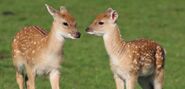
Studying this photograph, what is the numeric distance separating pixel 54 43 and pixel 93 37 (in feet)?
35.9

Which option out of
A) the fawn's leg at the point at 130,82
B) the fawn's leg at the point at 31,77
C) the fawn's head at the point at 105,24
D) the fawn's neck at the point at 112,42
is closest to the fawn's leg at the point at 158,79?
the fawn's leg at the point at 130,82

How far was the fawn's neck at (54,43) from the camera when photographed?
12.1 meters

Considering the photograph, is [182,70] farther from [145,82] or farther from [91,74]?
[145,82]

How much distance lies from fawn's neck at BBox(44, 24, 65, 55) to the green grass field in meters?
3.11

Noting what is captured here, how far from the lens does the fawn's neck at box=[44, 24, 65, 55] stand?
12.1 metres

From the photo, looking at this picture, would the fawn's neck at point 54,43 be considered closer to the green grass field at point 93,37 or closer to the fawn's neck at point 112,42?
the fawn's neck at point 112,42

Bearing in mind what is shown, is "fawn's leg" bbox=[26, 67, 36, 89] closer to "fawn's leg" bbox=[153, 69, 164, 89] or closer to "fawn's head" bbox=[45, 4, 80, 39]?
"fawn's head" bbox=[45, 4, 80, 39]

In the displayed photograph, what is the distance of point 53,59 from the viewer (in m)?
Result: 12.2

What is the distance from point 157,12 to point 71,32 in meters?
16.6

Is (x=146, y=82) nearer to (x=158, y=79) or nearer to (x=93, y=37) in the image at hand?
(x=158, y=79)

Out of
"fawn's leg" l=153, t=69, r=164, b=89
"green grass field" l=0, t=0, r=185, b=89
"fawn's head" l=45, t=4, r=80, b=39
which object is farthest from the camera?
"green grass field" l=0, t=0, r=185, b=89

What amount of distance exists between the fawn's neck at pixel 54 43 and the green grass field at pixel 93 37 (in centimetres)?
311

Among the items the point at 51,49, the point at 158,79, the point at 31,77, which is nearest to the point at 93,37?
the point at 158,79

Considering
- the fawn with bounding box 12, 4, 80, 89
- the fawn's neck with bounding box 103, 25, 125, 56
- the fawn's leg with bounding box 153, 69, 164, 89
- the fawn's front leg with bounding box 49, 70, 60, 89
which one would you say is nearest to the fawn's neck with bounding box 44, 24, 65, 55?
the fawn with bounding box 12, 4, 80, 89
